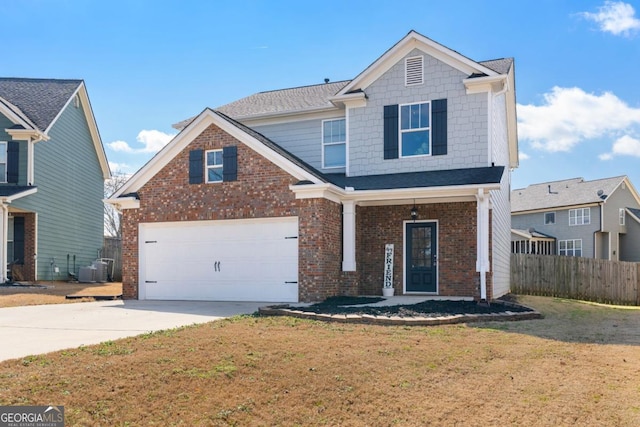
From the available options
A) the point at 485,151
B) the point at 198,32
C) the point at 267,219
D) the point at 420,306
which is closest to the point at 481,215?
the point at 485,151

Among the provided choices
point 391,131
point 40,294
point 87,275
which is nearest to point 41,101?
point 87,275

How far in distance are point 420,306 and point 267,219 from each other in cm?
470

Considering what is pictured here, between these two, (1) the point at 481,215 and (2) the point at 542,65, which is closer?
(1) the point at 481,215

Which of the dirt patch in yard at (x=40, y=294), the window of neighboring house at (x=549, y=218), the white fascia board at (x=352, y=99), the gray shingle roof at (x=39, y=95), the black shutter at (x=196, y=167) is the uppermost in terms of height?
the gray shingle roof at (x=39, y=95)

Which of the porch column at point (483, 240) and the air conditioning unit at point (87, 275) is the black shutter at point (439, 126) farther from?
the air conditioning unit at point (87, 275)

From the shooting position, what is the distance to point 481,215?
13.3 metres

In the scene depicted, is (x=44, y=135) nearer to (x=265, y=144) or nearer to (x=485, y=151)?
(x=265, y=144)

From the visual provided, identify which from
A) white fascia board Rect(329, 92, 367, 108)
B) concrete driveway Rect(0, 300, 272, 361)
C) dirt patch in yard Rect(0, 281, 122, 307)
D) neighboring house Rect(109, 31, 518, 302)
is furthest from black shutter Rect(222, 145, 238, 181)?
dirt patch in yard Rect(0, 281, 122, 307)

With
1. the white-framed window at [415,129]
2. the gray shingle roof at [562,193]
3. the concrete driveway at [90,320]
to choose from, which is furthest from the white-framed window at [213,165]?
the gray shingle roof at [562,193]

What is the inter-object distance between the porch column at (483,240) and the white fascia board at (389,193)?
1.00 ft

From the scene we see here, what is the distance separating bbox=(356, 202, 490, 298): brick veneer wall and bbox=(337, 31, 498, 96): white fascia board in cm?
367

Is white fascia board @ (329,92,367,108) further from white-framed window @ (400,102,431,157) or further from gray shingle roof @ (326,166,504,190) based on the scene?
gray shingle roof @ (326,166,504,190)

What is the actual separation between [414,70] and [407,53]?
539 mm

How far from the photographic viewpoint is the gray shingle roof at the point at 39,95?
2145 cm
